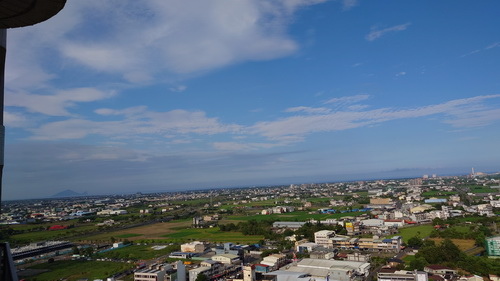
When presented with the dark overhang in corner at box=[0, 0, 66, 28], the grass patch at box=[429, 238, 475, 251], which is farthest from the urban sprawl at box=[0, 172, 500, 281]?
the dark overhang in corner at box=[0, 0, 66, 28]

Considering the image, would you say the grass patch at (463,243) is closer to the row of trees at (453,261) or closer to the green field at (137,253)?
the row of trees at (453,261)

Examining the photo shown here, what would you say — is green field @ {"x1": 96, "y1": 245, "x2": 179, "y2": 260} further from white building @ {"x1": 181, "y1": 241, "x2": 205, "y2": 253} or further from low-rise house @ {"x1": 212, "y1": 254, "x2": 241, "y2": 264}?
low-rise house @ {"x1": 212, "y1": 254, "x2": 241, "y2": 264}

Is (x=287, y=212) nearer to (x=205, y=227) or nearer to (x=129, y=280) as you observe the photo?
(x=205, y=227)

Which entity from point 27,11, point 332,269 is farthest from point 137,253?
point 27,11

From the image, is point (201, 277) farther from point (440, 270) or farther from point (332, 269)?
point (440, 270)

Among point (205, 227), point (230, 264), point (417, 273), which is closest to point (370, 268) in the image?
point (417, 273)

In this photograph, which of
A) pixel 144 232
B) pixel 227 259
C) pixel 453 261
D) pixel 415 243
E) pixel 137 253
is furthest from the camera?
pixel 144 232
